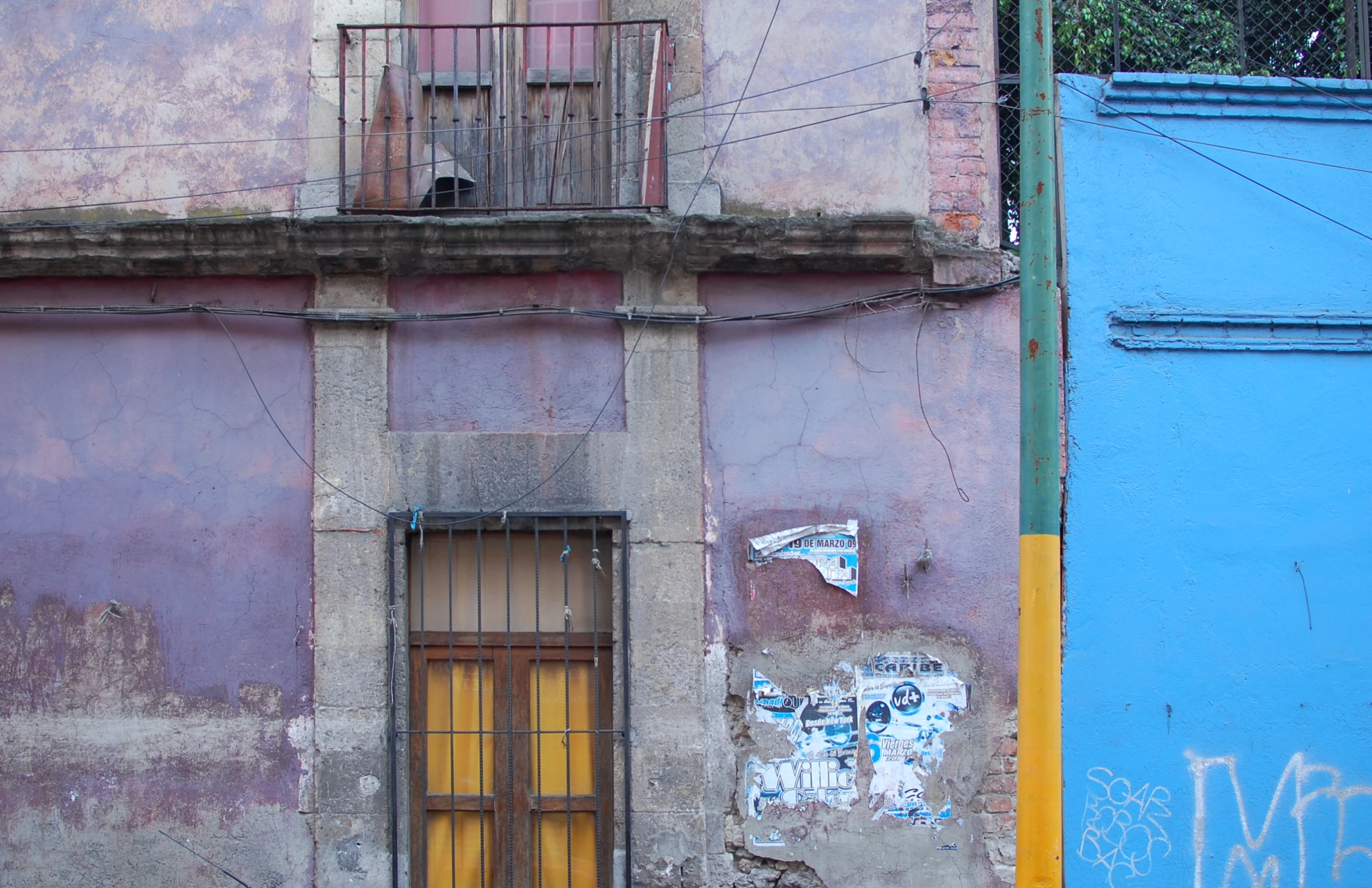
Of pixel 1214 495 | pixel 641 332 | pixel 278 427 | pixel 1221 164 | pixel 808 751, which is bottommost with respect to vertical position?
A: pixel 808 751

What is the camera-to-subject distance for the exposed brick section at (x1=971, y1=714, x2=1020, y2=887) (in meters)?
4.65

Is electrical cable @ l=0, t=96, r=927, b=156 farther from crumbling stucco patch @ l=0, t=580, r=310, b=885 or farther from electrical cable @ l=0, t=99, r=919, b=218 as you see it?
crumbling stucco patch @ l=0, t=580, r=310, b=885

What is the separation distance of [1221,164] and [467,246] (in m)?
3.43

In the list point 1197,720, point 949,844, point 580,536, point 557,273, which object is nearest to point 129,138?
point 557,273

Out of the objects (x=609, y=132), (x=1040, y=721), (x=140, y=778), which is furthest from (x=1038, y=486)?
(x=140, y=778)

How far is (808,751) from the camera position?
184 inches

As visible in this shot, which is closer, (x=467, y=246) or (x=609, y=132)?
(x=467, y=246)

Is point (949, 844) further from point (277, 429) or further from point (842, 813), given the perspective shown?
point (277, 429)

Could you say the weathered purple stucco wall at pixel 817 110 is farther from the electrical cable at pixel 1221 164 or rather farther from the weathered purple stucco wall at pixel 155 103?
the weathered purple stucco wall at pixel 155 103

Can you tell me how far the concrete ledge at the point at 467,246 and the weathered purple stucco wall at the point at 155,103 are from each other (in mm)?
282

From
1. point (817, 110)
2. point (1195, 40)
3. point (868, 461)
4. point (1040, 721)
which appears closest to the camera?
point (1040, 721)

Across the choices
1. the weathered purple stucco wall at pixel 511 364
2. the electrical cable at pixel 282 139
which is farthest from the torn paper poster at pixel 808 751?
the electrical cable at pixel 282 139

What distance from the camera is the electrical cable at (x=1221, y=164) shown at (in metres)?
4.94

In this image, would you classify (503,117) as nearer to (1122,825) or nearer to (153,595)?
(153,595)
